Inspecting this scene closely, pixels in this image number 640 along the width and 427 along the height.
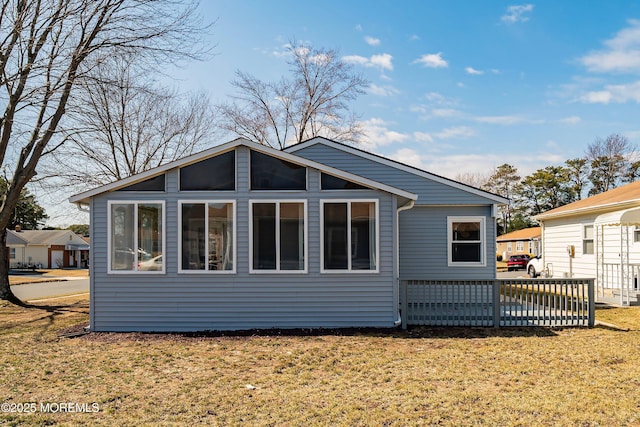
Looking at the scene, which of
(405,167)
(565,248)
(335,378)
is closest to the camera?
(335,378)

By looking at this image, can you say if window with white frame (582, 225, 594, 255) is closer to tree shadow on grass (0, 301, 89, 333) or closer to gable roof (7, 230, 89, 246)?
tree shadow on grass (0, 301, 89, 333)

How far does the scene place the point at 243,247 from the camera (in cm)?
903

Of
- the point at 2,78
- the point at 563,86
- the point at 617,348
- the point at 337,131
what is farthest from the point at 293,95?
the point at 617,348

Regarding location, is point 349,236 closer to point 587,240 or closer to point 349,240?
point 349,240

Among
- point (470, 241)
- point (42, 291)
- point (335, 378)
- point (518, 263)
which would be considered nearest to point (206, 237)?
point (335, 378)

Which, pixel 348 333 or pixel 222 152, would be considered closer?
pixel 348 333

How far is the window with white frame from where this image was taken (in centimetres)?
1672

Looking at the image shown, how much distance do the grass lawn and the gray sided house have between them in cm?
67

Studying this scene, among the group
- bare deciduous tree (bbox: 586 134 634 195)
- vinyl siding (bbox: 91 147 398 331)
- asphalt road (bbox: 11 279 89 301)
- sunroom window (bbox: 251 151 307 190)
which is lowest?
asphalt road (bbox: 11 279 89 301)

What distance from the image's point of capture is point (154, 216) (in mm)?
9047

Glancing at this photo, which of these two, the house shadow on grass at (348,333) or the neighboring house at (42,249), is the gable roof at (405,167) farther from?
the neighboring house at (42,249)

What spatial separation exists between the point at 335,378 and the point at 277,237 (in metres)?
3.78

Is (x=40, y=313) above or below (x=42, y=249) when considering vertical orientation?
below

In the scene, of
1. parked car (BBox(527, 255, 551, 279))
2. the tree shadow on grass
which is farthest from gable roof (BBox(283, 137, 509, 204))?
parked car (BBox(527, 255, 551, 279))
